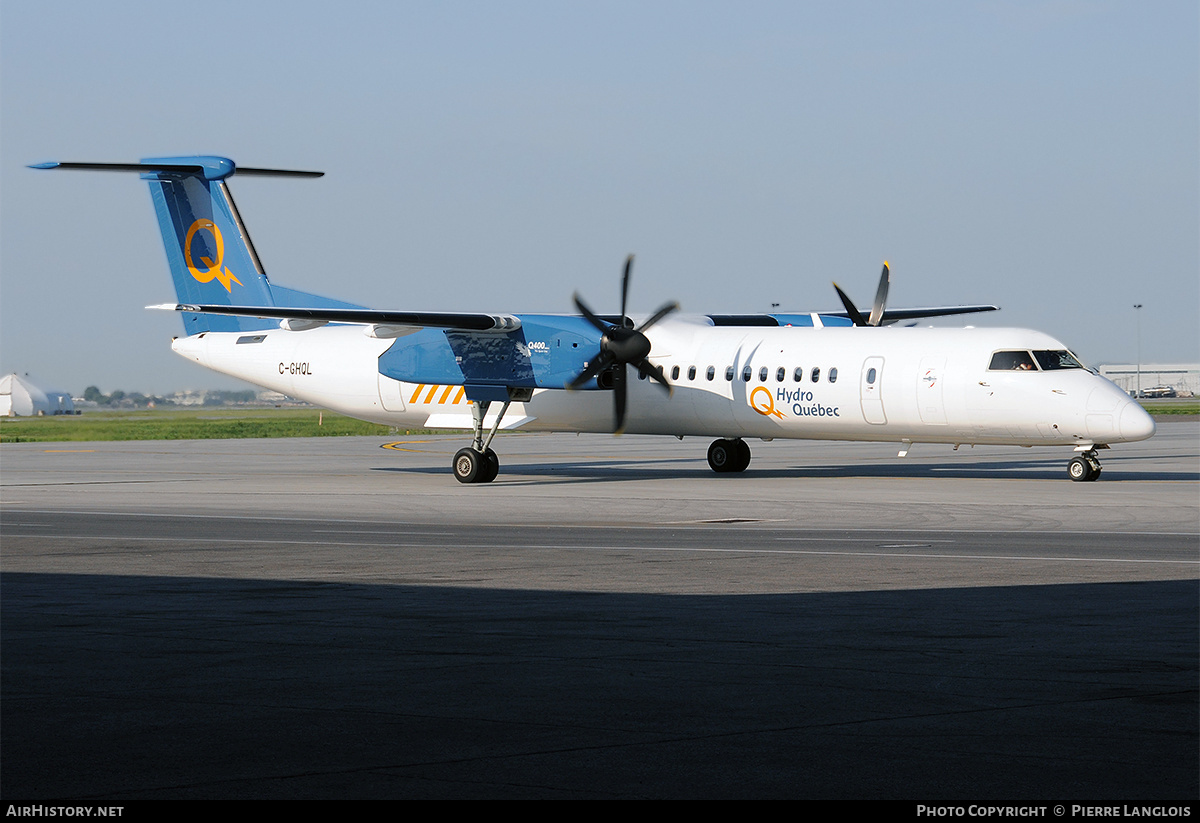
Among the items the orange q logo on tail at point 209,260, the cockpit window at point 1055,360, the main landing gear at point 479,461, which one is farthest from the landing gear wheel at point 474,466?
the cockpit window at point 1055,360

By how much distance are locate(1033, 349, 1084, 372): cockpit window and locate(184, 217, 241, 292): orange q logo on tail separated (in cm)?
2082

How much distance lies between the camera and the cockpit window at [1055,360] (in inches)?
1114

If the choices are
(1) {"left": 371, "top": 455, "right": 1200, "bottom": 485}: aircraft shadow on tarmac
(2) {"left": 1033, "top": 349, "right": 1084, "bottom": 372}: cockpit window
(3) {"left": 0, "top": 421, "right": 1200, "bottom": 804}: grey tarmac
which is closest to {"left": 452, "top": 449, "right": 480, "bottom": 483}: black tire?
(1) {"left": 371, "top": 455, "right": 1200, "bottom": 485}: aircraft shadow on tarmac

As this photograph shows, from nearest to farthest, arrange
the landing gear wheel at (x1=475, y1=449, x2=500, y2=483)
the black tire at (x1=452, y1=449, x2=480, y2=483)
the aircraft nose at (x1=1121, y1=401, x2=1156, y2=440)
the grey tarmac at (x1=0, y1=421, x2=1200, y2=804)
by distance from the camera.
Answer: the grey tarmac at (x1=0, y1=421, x2=1200, y2=804) → the aircraft nose at (x1=1121, y1=401, x2=1156, y2=440) → the black tire at (x1=452, y1=449, x2=480, y2=483) → the landing gear wheel at (x1=475, y1=449, x2=500, y2=483)

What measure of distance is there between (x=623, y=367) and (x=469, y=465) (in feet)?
14.1

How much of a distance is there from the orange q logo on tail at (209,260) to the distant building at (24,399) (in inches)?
5614

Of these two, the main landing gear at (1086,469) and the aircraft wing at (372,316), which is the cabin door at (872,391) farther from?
the aircraft wing at (372,316)

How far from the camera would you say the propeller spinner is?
30547 mm

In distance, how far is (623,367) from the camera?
1227 inches

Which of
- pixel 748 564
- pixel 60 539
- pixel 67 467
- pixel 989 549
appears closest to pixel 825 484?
pixel 989 549

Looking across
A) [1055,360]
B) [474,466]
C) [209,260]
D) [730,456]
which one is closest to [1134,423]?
[1055,360]

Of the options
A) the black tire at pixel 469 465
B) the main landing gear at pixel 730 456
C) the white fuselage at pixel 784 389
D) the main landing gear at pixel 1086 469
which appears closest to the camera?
the white fuselage at pixel 784 389

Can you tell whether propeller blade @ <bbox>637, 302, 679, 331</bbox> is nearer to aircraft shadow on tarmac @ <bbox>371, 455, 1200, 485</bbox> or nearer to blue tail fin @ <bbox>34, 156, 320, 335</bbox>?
aircraft shadow on tarmac @ <bbox>371, 455, 1200, 485</bbox>

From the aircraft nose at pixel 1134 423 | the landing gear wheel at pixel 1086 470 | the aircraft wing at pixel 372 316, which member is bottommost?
the landing gear wheel at pixel 1086 470
